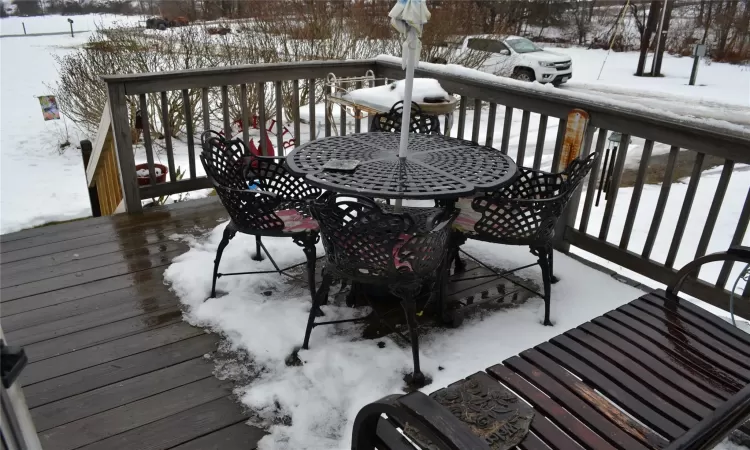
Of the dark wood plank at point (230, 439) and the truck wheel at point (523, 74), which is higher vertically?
the dark wood plank at point (230, 439)

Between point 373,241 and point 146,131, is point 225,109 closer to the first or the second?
A: point 146,131

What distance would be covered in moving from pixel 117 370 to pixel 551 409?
168 cm

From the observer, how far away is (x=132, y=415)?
6.28 feet

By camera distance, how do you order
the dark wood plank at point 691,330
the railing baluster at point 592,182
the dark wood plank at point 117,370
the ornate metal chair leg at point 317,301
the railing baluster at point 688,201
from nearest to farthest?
the dark wood plank at point 691,330 → the dark wood plank at point 117,370 → the ornate metal chair leg at point 317,301 → the railing baluster at point 688,201 → the railing baluster at point 592,182

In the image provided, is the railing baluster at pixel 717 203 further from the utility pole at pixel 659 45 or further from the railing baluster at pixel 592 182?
the utility pole at pixel 659 45

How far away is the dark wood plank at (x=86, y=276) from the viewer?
8.84 ft

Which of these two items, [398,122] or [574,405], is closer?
[574,405]

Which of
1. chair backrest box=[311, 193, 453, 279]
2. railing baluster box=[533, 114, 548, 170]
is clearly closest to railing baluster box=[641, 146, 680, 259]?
railing baluster box=[533, 114, 548, 170]

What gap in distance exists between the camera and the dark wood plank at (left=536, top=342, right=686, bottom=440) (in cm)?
135

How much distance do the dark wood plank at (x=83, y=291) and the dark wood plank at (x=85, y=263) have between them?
0.19 metres

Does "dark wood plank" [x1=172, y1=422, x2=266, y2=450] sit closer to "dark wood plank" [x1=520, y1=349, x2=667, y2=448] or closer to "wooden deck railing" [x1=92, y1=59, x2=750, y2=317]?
"dark wood plank" [x1=520, y1=349, x2=667, y2=448]

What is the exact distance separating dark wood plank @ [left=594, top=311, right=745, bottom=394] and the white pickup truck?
11.3 meters

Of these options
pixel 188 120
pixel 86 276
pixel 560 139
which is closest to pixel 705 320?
pixel 560 139

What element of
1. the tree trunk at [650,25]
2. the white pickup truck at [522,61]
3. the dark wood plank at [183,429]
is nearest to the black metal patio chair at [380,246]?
the dark wood plank at [183,429]
